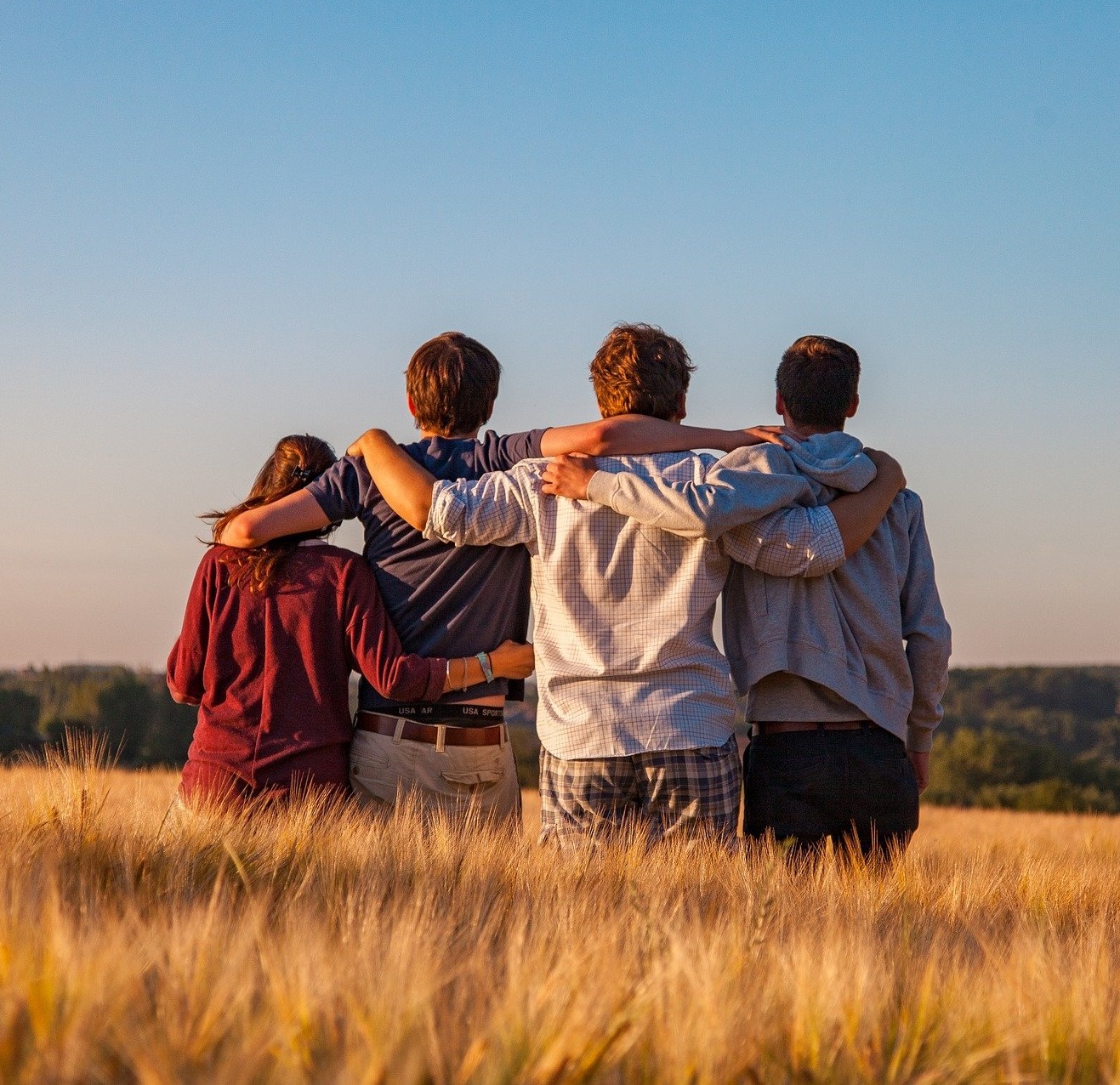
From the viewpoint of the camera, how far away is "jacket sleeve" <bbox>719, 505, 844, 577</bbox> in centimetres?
460

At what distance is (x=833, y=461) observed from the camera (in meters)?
4.86

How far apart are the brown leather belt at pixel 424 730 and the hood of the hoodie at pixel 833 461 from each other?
63.0 inches

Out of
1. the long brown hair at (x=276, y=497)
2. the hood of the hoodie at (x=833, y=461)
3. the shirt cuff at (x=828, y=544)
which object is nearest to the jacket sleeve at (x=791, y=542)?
the shirt cuff at (x=828, y=544)

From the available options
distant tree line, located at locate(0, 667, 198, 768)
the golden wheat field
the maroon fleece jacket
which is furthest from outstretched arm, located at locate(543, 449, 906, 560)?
distant tree line, located at locate(0, 667, 198, 768)

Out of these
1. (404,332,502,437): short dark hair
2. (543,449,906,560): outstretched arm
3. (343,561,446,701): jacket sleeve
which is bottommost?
(343,561,446,701): jacket sleeve

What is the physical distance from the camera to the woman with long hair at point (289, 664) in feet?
15.7

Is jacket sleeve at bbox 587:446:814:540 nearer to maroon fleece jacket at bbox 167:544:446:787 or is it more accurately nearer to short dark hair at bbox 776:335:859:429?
short dark hair at bbox 776:335:859:429

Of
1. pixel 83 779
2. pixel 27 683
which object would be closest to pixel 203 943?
pixel 83 779

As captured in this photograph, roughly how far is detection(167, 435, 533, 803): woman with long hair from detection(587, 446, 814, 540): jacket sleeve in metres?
0.77

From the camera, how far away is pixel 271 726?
4793 mm

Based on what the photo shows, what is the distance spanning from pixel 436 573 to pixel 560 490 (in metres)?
0.67

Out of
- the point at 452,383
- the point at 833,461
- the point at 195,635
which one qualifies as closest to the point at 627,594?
the point at 833,461

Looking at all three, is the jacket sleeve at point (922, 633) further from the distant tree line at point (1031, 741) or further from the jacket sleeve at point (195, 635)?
the distant tree line at point (1031, 741)

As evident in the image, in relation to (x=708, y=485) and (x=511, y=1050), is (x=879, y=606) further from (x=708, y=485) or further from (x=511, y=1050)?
(x=511, y=1050)
